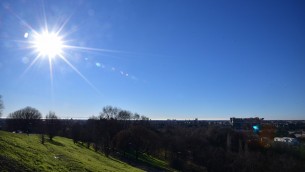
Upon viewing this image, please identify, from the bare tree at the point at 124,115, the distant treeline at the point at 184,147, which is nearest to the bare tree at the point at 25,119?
the distant treeline at the point at 184,147

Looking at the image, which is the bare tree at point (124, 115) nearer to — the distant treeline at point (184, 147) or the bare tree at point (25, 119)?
the distant treeline at point (184, 147)

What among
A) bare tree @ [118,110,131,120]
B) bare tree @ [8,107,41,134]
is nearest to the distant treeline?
bare tree @ [8,107,41,134]

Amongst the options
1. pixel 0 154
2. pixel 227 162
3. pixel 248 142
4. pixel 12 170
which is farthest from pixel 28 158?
pixel 248 142

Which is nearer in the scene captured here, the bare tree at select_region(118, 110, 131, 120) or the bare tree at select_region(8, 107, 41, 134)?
the bare tree at select_region(8, 107, 41, 134)

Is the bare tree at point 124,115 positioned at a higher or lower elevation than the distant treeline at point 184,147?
higher

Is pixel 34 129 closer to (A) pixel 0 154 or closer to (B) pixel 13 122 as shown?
(B) pixel 13 122

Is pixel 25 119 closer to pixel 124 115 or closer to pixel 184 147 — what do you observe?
pixel 124 115

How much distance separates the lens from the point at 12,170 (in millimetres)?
18359

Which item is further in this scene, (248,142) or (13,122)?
(13,122)

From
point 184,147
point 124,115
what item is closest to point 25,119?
point 124,115

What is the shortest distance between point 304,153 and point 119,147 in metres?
52.8

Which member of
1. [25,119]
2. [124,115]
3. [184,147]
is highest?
[124,115]

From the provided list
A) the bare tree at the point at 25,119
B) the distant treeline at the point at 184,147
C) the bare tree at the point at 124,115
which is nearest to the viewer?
the distant treeline at the point at 184,147

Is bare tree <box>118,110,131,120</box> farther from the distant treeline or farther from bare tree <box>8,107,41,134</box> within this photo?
bare tree <box>8,107,41,134</box>
